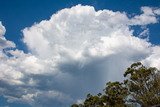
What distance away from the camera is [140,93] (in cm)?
7238

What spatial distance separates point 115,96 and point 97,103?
920 centimetres

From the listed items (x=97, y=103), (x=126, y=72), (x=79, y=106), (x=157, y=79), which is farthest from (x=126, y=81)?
(x=79, y=106)

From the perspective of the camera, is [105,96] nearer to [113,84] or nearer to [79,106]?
[113,84]

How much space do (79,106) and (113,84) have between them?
27.9m

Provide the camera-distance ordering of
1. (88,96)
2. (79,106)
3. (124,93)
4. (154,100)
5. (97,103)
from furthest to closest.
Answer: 1. (79,106)
2. (88,96)
3. (97,103)
4. (124,93)
5. (154,100)

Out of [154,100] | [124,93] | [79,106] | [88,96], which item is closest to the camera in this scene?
[154,100]

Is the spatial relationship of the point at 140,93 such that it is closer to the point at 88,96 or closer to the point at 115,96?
the point at 115,96

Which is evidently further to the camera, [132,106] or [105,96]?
[105,96]

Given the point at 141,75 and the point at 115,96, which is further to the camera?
the point at 115,96

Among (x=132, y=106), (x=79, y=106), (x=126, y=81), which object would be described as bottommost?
(x=132, y=106)

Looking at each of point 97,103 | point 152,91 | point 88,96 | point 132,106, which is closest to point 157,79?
point 152,91

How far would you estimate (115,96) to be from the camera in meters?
76.0

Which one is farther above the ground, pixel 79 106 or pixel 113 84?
pixel 79 106

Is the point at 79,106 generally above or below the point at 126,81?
above
